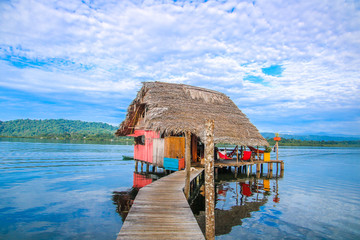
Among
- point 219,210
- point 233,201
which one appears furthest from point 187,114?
point 219,210

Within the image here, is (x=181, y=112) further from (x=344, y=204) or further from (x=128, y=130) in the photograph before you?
(x=344, y=204)

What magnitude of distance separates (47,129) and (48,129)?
45 cm

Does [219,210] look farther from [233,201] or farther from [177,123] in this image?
[177,123]

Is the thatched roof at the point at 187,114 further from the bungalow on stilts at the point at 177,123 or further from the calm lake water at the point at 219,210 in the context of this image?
the calm lake water at the point at 219,210

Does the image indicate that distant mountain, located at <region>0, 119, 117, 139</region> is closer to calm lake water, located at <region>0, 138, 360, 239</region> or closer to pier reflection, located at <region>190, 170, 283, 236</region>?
calm lake water, located at <region>0, 138, 360, 239</region>

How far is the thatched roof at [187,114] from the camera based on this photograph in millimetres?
12734

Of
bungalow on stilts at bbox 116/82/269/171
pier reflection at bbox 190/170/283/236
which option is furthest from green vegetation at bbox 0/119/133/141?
pier reflection at bbox 190/170/283/236

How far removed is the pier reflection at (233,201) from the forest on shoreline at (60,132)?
3189 inches

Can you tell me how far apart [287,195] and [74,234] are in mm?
10465

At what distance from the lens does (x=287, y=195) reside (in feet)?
40.5

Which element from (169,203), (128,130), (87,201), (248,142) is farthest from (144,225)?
(128,130)

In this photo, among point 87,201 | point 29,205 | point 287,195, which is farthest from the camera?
point 287,195

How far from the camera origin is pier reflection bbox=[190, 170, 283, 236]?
310 inches

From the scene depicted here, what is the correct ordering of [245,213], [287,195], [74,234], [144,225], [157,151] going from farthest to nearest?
[157,151]
[287,195]
[245,213]
[74,234]
[144,225]
